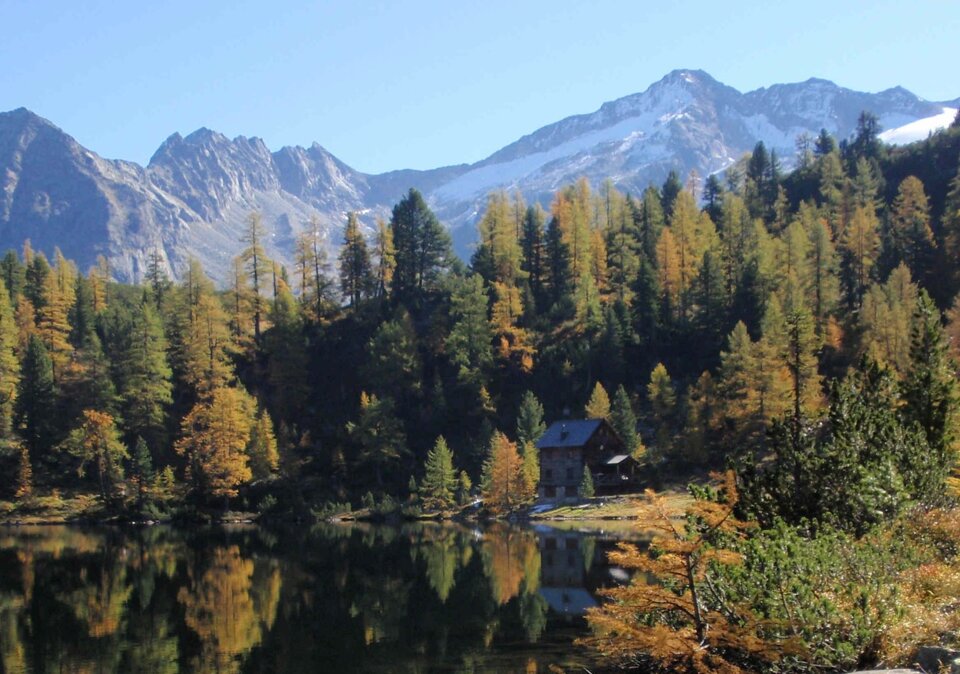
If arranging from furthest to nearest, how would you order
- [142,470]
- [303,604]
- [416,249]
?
[416,249]
[142,470]
[303,604]

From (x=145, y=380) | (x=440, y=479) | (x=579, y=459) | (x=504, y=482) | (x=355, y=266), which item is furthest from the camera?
(x=355, y=266)

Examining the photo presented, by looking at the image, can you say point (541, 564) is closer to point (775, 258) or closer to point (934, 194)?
point (775, 258)

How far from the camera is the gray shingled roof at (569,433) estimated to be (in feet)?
311

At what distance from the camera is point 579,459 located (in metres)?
94.9

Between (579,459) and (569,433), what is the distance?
9.31 feet

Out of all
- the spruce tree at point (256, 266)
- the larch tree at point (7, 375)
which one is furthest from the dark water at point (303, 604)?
the spruce tree at point (256, 266)

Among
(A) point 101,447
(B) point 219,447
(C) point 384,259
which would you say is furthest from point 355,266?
(A) point 101,447

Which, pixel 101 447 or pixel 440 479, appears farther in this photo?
pixel 101 447

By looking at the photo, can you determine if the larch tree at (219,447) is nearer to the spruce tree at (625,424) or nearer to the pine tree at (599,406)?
the pine tree at (599,406)

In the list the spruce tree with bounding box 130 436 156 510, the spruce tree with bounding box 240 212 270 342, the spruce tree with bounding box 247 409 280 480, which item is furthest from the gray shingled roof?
the spruce tree with bounding box 240 212 270 342

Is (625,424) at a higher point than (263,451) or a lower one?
higher

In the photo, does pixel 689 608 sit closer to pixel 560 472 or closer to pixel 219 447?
pixel 560 472

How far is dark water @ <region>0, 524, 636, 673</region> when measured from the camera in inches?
1222

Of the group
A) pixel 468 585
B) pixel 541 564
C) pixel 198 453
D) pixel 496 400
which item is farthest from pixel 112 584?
pixel 496 400
